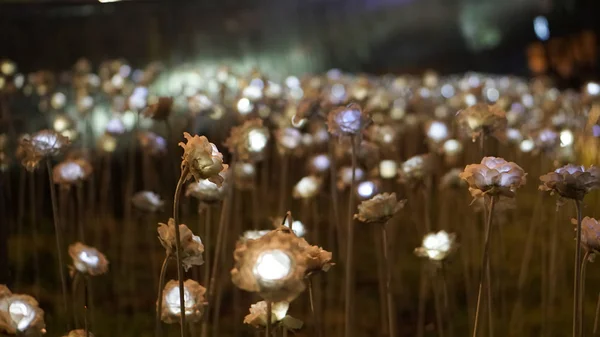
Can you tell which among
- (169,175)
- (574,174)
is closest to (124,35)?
(169,175)

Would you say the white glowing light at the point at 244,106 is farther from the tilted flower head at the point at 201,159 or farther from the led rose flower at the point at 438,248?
the tilted flower head at the point at 201,159

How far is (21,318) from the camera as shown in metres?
0.72

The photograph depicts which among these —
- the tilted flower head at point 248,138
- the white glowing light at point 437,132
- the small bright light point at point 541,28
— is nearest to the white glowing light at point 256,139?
the tilted flower head at point 248,138

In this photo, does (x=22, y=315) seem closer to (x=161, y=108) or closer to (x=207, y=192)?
(x=207, y=192)

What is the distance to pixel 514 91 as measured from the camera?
305cm

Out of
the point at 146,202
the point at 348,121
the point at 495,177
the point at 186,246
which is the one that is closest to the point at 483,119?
the point at 348,121

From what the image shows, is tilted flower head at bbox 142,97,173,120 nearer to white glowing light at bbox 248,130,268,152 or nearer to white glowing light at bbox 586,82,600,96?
white glowing light at bbox 248,130,268,152

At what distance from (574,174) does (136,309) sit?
1098 mm

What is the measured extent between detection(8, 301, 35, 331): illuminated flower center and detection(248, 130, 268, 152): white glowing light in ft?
1.80

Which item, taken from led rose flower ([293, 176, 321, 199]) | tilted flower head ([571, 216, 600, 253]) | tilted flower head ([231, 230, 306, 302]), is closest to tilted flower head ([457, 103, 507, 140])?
tilted flower head ([571, 216, 600, 253])

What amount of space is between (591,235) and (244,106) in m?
0.96

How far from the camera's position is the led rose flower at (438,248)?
1071mm

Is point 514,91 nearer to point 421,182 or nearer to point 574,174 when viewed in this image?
point 421,182

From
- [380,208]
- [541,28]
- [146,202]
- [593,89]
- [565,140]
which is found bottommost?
[380,208]
